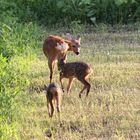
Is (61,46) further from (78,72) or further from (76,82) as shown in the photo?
(78,72)

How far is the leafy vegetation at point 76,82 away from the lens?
26.6 ft

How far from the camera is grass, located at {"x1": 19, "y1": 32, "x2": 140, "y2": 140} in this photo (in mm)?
8031

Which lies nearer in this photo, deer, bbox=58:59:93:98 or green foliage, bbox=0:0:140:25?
deer, bbox=58:59:93:98

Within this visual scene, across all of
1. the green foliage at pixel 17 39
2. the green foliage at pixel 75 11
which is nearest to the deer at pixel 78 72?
the green foliage at pixel 17 39

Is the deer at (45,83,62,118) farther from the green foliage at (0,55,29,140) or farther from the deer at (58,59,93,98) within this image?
the deer at (58,59,93,98)

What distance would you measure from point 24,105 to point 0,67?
85cm

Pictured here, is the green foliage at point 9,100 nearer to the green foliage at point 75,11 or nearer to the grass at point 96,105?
the grass at point 96,105

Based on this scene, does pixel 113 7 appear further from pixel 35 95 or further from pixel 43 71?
pixel 35 95

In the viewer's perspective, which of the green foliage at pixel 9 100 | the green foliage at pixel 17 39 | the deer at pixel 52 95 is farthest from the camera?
the green foliage at pixel 17 39

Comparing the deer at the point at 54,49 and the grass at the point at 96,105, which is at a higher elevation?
the deer at the point at 54,49

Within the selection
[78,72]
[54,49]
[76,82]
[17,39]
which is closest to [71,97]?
[78,72]

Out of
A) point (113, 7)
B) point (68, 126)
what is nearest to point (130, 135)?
point (68, 126)

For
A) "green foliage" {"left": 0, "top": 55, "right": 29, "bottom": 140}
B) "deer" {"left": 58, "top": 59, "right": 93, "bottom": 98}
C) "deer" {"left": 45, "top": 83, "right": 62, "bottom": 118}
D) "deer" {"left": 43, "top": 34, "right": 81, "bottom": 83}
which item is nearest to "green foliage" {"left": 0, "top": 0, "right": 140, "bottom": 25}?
"deer" {"left": 43, "top": 34, "right": 81, "bottom": 83}

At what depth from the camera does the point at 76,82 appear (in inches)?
422
